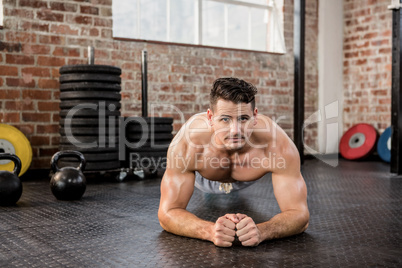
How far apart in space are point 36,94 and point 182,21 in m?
2.07

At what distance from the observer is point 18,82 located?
4.81 metres

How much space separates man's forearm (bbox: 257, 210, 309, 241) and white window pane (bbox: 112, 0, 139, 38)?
12.6ft

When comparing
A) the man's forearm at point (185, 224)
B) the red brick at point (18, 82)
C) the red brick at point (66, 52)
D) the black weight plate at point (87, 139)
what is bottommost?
the man's forearm at point (185, 224)

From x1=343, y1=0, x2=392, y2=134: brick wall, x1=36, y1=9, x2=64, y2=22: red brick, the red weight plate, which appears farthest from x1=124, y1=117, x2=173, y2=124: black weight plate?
x1=343, y1=0, x2=392, y2=134: brick wall

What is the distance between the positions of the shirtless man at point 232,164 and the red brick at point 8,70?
3060 mm

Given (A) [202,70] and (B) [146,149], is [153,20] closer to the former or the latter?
(A) [202,70]

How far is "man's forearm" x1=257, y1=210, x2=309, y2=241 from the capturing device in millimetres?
2139

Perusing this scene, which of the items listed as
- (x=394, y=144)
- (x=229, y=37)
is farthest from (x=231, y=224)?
(x=229, y=37)

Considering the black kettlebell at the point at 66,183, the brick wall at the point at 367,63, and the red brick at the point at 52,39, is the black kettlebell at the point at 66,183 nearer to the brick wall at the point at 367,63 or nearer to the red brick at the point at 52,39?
the red brick at the point at 52,39

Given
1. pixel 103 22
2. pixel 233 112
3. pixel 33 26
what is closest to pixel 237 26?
pixel 103 22

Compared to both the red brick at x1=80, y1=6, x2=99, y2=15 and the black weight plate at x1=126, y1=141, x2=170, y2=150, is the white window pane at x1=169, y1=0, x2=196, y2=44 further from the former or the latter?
the black weight plate at x1=126, y1=141, x2=170, y2=150

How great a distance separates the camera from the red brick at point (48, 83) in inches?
194

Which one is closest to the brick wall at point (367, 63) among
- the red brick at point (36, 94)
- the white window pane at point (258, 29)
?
the white window pane at point (258, 29)

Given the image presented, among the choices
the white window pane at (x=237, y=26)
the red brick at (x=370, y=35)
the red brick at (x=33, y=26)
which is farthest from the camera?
the red brick at (x=370, y=35)
